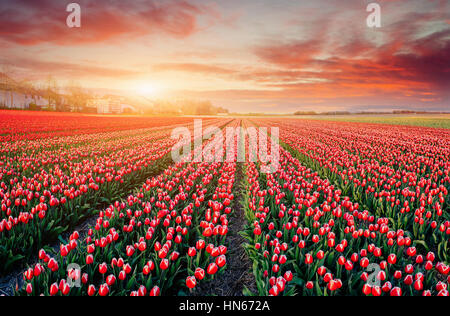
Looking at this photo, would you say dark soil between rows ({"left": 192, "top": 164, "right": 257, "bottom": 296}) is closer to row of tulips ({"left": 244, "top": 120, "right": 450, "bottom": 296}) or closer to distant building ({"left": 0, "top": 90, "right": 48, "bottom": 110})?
row of tulips ({"left": 244, "top": 120, "right": 450, "bottom": 296})

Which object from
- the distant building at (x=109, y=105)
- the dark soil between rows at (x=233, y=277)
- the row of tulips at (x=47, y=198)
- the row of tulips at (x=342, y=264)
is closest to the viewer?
the row of tulips at (x=342, y=264)

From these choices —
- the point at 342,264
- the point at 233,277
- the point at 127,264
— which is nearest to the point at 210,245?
the point at 233,277

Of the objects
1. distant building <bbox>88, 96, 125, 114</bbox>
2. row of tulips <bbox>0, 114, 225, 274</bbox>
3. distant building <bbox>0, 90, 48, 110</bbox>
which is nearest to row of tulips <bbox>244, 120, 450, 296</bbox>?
row of tulips <bbox>0, 114, 225, 274</bbox>

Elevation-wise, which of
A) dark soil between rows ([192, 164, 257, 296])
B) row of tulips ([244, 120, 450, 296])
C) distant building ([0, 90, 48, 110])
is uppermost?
distant building ([0, 90, 48, 110])

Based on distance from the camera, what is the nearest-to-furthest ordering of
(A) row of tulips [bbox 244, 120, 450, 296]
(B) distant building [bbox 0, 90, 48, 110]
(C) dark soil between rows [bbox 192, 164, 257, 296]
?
1. (A) row of tulips [bbox 244, 120, 450, 296]
2. (C) dark soil between rows [bbox 192, 164, 257, 296]
3. (B) distant building [bbox 0, 90, 48, 110]

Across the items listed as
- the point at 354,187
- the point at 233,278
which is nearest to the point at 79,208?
the point at 233,278

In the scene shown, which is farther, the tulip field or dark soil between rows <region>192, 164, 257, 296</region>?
dark soil between rows <region>192, 164, 257, 296</region>

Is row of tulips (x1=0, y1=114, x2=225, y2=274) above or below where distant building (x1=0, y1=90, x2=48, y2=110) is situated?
below

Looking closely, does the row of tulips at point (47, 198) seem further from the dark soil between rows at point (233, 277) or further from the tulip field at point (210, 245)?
the dark soil between rows at point (233, 277)

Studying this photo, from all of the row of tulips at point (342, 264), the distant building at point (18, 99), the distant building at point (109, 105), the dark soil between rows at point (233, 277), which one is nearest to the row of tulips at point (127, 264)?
the dark soil between rows at point (233, 277)

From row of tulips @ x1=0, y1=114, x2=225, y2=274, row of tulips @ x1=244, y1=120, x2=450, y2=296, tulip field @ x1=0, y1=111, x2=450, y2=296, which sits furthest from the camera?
row of tulips @ x1=0, y1=114, x2=225, y2=274

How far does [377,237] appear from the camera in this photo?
3727 millimetres

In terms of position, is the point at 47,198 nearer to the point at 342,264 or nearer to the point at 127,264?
the point at 127,264

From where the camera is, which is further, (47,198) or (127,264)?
(47,198)
